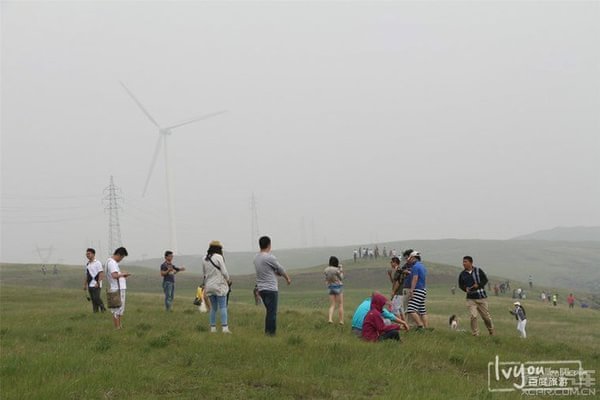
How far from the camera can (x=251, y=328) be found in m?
15.3

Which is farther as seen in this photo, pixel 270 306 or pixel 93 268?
pixel 93 268

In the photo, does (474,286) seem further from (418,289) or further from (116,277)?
(116,277)

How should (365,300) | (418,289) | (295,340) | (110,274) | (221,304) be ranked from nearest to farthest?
1. (295,340)
2. (221,304)
3. (110,274)
4. (365,300)
5. (418,289)

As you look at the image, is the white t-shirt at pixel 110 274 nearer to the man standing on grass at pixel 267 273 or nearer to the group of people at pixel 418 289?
the man standing on grass at pixel 267 273

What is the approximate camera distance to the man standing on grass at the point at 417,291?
1566cm

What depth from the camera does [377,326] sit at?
1316cm

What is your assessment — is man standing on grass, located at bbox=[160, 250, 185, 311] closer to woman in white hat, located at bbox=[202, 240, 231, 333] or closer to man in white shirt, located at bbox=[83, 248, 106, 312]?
man in white shirt, located at bbox=[83, 248, 106, 312]

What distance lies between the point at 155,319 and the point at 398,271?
7.99 metres

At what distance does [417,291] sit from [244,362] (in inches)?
270

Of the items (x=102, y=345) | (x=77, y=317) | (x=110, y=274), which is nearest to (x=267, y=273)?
(x=102, y=345)

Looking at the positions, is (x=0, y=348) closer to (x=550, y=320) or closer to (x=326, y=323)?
(x=326, y=323)

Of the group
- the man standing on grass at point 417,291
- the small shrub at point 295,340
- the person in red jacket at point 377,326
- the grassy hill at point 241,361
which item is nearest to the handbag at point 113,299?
the grassy hill at point 241,361

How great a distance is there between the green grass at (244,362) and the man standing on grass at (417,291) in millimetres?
751

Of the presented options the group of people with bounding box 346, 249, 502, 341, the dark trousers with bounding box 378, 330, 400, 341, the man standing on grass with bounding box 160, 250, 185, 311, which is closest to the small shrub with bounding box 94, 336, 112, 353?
the dark trousers with bounding box 378, 330, 400, 341
